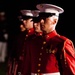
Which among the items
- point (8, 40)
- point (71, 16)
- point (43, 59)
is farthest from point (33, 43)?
point (8, 40)

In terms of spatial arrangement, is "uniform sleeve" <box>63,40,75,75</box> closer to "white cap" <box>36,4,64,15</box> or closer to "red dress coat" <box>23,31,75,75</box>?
"red dress coat" <box>23,31,75,75</box>

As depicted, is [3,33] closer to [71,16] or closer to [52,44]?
[71,16]

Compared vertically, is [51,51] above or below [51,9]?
below

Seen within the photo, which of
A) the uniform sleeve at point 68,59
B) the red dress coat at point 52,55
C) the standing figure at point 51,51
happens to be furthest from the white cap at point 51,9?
the uniform sleeve at point 68,59

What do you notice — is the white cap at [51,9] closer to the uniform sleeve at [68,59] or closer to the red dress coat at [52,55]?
the red dress coat at [52,55]

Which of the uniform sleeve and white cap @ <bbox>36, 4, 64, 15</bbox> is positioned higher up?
white cap @ <bbox>36, 4, 64, 15</bbox>

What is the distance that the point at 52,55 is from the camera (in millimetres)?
6250

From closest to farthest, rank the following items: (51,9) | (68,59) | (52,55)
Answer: (68,59)
(52,55)
(51,9)

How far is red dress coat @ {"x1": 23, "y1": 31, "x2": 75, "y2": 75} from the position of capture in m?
6.11

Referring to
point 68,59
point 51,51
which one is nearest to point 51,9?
point 51,51

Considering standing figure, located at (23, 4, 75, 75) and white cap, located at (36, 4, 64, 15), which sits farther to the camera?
white cap, located at (36, 4, 64, 15)

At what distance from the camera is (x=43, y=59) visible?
20.8 feet

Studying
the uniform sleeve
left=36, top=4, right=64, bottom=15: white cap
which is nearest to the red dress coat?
the uniform sleeve

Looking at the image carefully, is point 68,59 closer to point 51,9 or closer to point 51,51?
point 51,51
